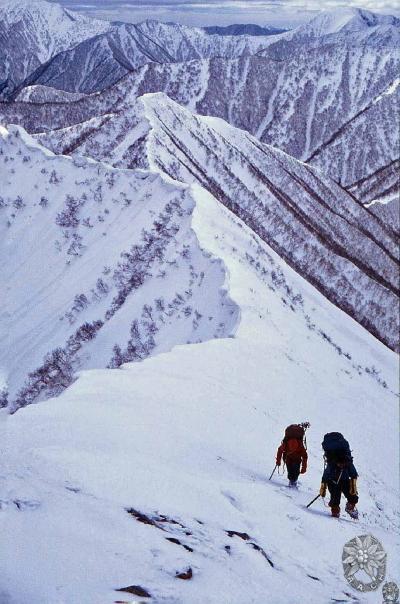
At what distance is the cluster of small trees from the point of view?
92.5 feet

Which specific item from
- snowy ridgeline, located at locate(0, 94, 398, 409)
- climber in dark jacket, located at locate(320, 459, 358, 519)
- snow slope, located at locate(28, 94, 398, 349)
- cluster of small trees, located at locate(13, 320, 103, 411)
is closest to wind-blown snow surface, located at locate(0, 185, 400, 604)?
climber in dark jacket, located at locate(320, 459, 358, 519)

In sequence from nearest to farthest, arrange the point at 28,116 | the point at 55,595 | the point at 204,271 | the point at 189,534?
the point at 55,595 < the point at 189,534 < the point at 204,271 < the point at 28,116

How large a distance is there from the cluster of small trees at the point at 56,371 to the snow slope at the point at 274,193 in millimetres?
34248

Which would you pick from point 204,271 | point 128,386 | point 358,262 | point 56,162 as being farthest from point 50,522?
point 358,262

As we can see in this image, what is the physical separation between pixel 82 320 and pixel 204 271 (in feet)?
25.3

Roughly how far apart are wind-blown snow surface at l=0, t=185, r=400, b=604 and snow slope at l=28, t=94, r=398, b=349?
1713 inches

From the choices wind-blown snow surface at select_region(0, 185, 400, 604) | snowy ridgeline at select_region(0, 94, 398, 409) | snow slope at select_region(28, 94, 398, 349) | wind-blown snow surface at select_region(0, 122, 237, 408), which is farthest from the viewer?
snow slope at select_region(28, 94, 398, 349)

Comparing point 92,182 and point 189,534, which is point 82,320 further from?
point 189,534

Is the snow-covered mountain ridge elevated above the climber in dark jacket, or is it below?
above

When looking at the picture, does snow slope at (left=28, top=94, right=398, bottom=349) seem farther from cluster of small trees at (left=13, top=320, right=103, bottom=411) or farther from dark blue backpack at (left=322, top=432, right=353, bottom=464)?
dark blue backpack at (left=322, top=432, right=353, bottom=464)

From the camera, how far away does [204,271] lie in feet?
99.0

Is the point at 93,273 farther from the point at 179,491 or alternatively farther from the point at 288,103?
the point at 288,103

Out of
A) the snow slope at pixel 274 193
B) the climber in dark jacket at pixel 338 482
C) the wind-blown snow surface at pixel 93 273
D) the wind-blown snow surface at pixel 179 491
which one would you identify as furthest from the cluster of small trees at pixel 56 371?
the snow slope at pixel 274 193

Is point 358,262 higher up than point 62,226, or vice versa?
point 358,262
